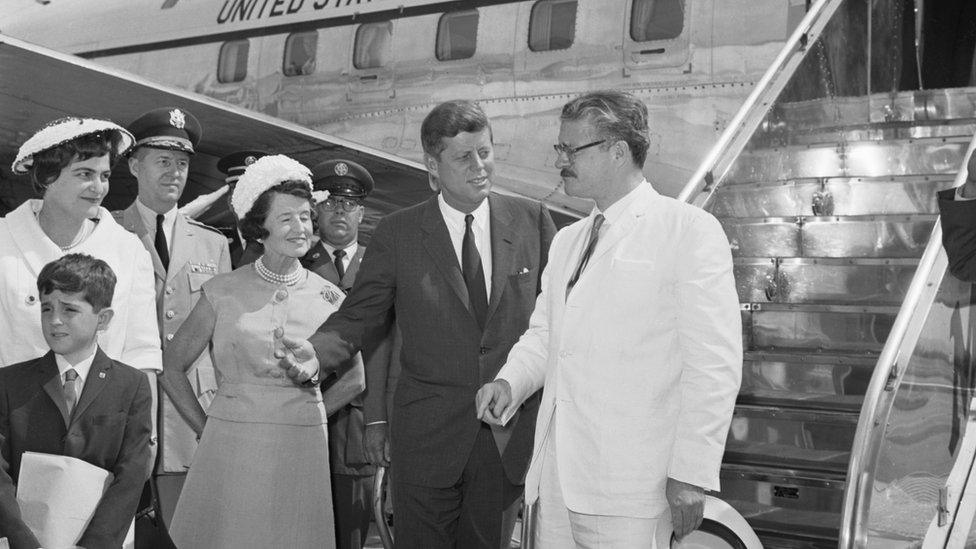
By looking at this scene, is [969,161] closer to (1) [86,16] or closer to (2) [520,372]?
(2) [520,372]

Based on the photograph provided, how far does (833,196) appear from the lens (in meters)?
5.88

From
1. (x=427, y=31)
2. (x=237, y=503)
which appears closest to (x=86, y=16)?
(x=427, y=31)

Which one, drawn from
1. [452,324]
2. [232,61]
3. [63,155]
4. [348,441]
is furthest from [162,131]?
[232,61]

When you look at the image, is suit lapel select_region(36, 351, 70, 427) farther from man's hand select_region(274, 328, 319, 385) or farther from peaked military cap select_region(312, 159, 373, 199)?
peaked military cap select_region(312, 159, 373, 199)

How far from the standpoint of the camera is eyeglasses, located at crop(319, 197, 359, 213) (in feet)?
19.0

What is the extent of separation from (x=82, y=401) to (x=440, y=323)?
3.69 feet

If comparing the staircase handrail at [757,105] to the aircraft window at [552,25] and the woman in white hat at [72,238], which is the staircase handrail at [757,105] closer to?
the aircraft window at [552,25]

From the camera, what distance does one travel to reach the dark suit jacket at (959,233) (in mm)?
3711

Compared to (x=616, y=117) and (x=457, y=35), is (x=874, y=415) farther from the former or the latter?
(x=457, y=35)

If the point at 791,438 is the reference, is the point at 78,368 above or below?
above

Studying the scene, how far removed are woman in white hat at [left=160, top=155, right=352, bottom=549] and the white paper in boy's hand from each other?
426 millimetres

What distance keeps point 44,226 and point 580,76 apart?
16.8ft

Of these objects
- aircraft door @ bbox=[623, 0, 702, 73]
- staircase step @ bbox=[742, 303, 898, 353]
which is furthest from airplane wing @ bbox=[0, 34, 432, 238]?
staircase step @ bbox=[742, 303, 898, 353]

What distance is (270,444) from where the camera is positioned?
349 cm
